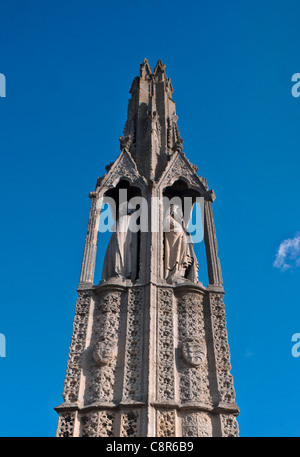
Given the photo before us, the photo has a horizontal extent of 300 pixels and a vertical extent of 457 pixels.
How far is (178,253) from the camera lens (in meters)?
12.0

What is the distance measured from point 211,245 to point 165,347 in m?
3.51

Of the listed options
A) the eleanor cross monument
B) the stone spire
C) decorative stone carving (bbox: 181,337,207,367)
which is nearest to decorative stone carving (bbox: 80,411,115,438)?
the eleanor cross monument

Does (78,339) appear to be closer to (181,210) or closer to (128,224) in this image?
→ (128,224)

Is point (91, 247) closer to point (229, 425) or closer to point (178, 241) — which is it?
point (178, 241)

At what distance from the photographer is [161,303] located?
10.5m

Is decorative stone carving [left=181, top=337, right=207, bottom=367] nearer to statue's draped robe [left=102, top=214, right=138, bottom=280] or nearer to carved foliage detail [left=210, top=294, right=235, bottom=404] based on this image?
carved foliage detail [left=210, top=294, right=235, bottom=404]

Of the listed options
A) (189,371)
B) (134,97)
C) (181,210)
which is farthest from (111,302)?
(134,97)

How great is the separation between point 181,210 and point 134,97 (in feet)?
19.7

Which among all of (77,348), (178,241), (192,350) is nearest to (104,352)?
(77,348)

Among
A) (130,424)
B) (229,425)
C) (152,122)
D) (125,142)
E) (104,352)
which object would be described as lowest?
(130,424)

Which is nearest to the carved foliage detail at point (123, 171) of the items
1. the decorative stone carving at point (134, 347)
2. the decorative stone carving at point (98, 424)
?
the decorative stone carving at point (134, 347)

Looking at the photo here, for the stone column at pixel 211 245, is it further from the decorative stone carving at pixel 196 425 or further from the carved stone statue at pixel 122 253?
the decorative stone carving at pixel 196 425

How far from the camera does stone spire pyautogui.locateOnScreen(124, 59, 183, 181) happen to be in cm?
1423

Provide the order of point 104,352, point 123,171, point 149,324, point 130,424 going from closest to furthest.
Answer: point 130,424 < point 104,352 < point 149,324 < point 123,171
